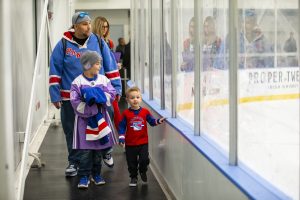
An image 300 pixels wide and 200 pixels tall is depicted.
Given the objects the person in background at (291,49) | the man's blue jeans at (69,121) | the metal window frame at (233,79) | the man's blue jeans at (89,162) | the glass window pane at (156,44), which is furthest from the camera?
the glass window pane at (156,44)

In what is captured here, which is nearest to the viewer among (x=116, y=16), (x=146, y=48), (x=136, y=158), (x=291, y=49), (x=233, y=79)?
(x=291, y=49)

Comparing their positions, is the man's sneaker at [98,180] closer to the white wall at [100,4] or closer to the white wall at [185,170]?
the white wall at [185,170]

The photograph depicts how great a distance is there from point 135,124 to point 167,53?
2.74 ft

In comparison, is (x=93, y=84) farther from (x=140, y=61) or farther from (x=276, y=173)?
(x=140, y=61)

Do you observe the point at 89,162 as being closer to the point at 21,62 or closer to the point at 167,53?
the point at 167,53

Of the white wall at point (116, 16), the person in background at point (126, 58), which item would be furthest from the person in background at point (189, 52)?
the white wall at point (116, 16)

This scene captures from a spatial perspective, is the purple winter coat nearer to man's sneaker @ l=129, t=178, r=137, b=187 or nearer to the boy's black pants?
the boy's black pants

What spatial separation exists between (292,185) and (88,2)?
11.5 metres

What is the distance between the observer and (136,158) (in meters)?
4.32

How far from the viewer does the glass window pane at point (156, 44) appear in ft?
17.5

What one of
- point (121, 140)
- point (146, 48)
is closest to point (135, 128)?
point (121, 140)

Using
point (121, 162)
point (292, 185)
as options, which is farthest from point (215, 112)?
point (121, 162)

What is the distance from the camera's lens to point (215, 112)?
316 cm

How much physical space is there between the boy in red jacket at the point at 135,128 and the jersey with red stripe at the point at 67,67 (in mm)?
218
